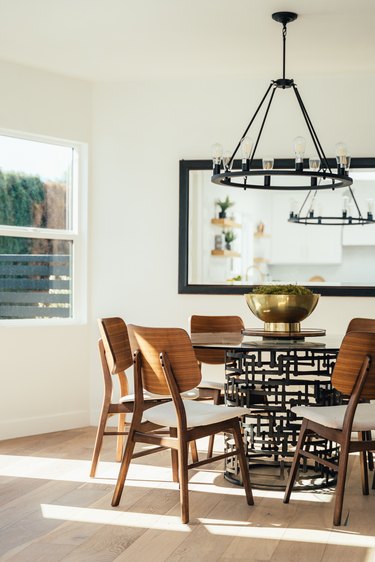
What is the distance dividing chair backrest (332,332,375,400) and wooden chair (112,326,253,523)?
533mm

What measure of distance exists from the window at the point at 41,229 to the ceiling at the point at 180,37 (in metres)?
0.65

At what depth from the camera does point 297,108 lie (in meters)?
5.81

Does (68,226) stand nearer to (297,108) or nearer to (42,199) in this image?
(42,199)

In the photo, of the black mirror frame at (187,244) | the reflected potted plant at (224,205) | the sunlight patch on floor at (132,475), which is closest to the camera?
the sunlight patch on floor at (132,475)

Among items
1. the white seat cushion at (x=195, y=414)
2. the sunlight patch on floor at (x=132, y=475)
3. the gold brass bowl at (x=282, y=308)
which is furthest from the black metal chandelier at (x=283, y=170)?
the sunlight patch on floor at (x=132, y=475)

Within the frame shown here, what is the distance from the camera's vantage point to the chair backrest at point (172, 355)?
3.58 metres

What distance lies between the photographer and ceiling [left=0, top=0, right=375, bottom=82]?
441cm

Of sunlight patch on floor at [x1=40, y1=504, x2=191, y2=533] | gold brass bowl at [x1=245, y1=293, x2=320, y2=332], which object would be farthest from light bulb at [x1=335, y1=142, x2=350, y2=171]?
sunlight patch on floor at [x1=40, y1=504, x2=191, y2=533]

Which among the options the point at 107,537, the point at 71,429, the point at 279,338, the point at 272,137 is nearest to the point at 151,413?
the point at 107,537

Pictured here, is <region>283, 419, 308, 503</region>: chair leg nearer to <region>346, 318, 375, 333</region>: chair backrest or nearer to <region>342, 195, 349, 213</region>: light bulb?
<region>346, 318, 375, 333</region>: chair backrest

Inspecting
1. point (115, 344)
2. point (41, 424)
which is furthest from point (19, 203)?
point (115, 344)

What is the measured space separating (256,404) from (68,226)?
242 cm

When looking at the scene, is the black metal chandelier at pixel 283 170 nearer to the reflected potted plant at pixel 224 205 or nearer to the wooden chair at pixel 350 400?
the wooden chair at pixel 350 400

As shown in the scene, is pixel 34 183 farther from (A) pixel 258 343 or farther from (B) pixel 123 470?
(B) pixel 123 470
